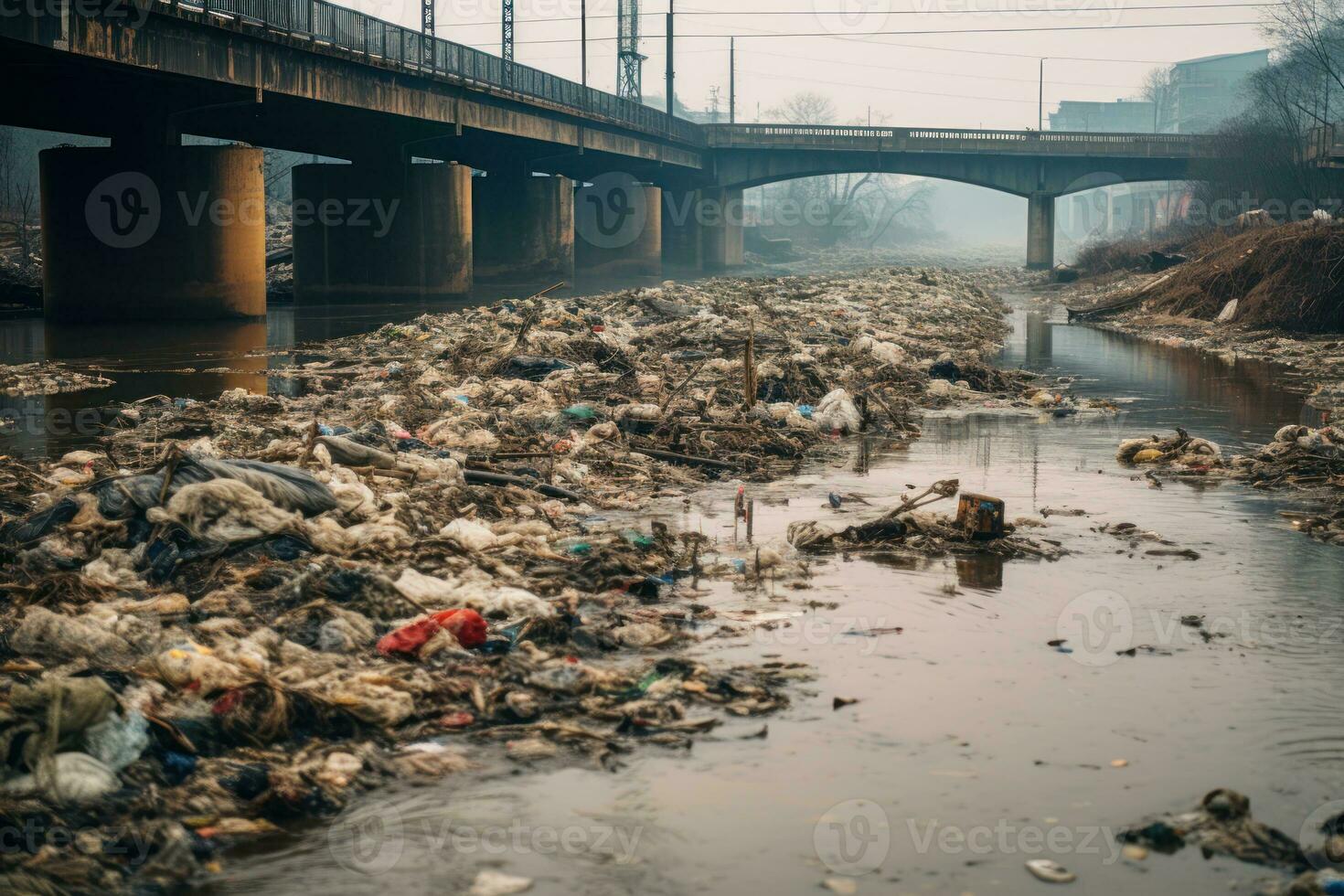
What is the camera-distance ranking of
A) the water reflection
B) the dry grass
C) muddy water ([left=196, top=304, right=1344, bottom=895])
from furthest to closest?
1. the dry grass
2. the water reflection
3. muddy water ([left=196, top=304, right=1344, bottom=895])

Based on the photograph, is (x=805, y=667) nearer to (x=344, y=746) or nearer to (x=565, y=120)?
(x=344, y=746)

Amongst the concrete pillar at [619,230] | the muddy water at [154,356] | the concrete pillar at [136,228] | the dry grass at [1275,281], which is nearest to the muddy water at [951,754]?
the muddy water at [154,356]

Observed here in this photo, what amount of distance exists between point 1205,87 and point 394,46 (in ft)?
396

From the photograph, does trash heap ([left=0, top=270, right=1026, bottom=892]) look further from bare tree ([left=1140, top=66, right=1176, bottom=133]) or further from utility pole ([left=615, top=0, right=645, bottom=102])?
bare tree ([left=1140, top=66, right=1176, bottom=133])

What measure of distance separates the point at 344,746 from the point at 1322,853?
303 centimetres

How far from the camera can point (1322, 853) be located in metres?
3.80

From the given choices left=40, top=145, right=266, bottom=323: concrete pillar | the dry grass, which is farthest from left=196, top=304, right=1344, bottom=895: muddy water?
left=40, top=145, right=266, bottom=323: concrete pillar

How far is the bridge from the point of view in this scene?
2188cm

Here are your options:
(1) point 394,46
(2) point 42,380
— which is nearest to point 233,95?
(1) point 394,46

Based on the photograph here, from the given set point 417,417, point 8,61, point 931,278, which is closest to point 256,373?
point 417,417

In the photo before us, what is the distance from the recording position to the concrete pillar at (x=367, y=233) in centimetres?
3306

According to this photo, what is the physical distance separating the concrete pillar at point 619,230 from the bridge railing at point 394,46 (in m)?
11.4

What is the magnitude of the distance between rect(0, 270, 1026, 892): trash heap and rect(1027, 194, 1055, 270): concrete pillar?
182ft

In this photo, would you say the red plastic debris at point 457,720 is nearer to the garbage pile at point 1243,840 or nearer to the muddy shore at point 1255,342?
the garbage pile at point 1243,840
